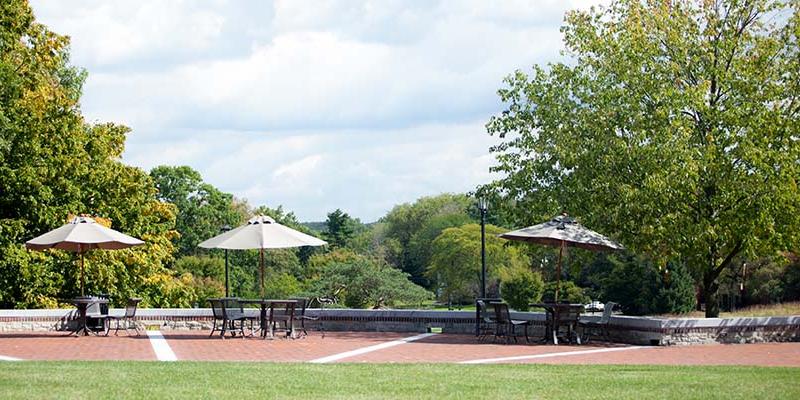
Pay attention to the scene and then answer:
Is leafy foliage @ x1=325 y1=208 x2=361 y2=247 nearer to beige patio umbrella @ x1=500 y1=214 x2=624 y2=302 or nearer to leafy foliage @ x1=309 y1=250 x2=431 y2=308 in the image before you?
leafy foliage @ x1=309 y1=250 x2=431 y2=308

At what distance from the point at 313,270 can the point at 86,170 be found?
1507 inches

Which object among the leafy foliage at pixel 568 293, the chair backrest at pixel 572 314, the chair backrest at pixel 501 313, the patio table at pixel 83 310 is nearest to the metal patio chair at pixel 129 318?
the patio table at pixel 83 310

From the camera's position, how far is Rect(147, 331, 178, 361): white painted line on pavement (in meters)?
16.0

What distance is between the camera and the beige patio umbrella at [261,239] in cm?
1953

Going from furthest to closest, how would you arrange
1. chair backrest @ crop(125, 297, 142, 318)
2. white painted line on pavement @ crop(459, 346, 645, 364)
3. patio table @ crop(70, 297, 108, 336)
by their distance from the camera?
chair backrest @ crop(125, 297, 142, 318), patio table @ crop(70, 297, 108, 336), white painted line on pavement @ crop(459, 346, 645, 364)

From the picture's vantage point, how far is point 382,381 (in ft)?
39.1

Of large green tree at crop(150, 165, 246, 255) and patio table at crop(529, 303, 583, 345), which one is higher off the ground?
large green tree at crop(150, 165, 246, 255)

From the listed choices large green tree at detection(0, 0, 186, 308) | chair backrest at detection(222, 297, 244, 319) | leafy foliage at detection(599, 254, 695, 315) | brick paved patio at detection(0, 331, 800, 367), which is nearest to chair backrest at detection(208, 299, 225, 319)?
chair backrest at detection(222, 297, 244, 319)

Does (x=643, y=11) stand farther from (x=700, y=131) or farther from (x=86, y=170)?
(x=86, y=170)

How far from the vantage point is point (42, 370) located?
505 inches

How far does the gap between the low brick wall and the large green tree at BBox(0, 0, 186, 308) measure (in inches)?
193

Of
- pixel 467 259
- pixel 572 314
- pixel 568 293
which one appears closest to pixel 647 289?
pixel 568 293

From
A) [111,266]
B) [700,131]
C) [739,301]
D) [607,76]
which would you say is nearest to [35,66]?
[111,266]

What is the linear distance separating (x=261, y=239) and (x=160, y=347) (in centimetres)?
314
